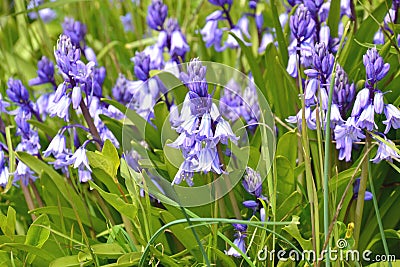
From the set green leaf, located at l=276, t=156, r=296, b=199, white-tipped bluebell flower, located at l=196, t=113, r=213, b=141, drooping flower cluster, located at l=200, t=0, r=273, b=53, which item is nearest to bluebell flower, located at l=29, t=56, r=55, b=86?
drooping flower cluster, located at l=200, t=0, r=273, b=53

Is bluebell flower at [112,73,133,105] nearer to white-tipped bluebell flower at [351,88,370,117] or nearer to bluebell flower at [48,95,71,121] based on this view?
bluebell flower at [48,95,71,121]

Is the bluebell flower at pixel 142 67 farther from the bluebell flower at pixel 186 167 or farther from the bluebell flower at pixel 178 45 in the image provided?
the bluebell flower at pixel 186 167

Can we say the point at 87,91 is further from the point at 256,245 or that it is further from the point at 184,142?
the point at 256,245

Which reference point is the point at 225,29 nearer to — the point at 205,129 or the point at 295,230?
the point at 205,129

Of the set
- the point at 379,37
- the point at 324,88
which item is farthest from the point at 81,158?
the point at 379,37

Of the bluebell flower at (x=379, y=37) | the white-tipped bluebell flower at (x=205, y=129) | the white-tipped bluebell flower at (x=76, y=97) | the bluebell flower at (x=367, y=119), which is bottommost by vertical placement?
the bluebell flower at (x=367, y=119)

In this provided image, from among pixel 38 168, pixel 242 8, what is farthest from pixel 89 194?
pixel 242 8

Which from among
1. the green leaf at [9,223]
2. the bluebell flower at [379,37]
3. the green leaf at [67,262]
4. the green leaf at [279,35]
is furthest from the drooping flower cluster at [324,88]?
the green leaf at [9,223]
